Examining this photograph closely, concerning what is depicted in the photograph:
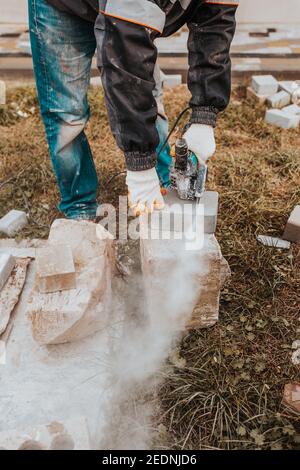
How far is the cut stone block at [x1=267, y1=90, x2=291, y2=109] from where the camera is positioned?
158 inches

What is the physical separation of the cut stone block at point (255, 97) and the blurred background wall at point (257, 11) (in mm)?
1552

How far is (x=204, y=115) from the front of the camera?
2131mm

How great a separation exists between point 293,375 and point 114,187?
175 cm

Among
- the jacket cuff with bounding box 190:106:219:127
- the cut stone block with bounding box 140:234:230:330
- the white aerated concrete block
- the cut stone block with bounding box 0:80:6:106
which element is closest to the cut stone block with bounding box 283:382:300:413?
the cut stone block with bounding box 140:234:230:330

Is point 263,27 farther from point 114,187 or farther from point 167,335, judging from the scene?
point 167,335

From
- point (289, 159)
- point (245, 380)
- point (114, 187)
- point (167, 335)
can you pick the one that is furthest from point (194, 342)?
point (289, 159)

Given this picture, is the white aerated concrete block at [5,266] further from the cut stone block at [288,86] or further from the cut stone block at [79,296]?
the cut stone block at [288,86]

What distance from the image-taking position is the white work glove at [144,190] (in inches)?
76.5

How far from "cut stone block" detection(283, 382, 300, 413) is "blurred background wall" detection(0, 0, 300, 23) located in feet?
15.2

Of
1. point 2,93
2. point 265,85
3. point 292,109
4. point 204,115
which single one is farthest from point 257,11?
point 204,115

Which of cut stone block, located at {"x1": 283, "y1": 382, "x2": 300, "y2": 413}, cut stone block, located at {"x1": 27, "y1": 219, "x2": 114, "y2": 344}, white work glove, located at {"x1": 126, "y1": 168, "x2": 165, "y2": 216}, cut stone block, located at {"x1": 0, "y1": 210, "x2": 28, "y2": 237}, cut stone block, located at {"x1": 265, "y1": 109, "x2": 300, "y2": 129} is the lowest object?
→ cut stone block, located at {"x1": 283, "y1": 382, "x2": 300, "y2": 413}

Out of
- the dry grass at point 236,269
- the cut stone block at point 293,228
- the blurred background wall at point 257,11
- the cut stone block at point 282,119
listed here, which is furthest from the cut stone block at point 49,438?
the blurred background wall at point 257,11

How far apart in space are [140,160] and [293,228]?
1179 mm

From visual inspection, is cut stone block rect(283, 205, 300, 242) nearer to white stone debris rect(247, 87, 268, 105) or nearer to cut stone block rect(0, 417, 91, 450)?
cut stone block rect(0, 417, 91, 450)
